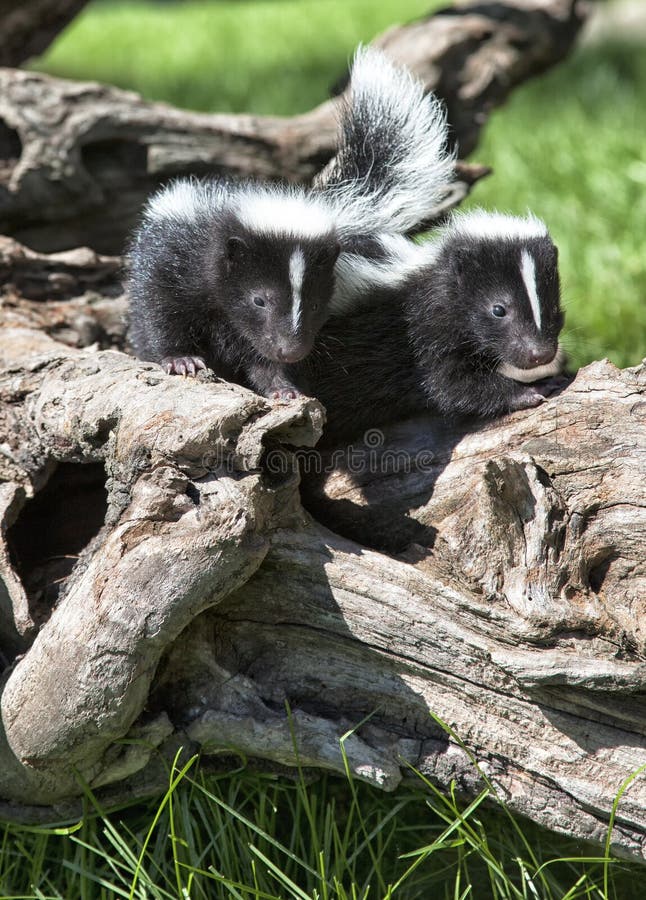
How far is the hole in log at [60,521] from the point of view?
3693mm

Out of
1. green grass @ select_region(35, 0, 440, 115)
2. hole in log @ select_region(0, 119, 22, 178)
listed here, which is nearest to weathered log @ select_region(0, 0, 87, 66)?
hole in log @ select_region(0, 119, 22, 178)

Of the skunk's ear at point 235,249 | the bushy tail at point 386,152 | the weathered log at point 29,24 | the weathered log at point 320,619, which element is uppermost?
the weathered log at point 29,24

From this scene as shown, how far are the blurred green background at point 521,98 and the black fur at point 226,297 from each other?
150 centimetres

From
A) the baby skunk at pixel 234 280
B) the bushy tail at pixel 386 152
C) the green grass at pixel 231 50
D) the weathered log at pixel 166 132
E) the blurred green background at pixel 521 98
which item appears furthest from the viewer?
the green grass at pixel 231 50

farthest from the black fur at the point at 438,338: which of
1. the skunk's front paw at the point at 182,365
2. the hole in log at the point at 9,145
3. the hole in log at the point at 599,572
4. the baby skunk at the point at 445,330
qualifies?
the hole in log at the point at 9,145

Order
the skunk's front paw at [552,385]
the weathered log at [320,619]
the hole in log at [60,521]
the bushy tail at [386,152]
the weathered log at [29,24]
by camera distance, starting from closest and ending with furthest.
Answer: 1. the weathered log at [320,619]
2. the hole in log at [60,521]
3. the skunk's front paw at [552,385]
4. the bushy tail at [386,152]
5. the weathered log at [29,24]

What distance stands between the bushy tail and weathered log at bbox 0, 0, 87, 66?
2247 mm

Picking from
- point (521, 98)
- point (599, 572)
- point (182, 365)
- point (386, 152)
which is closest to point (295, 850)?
point (599, 572)

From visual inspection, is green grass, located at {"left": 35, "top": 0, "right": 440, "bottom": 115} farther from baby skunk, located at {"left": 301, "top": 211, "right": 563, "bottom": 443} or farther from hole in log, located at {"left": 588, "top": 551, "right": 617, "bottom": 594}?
hole in log, located at {"left": 588, "top": 551, "right": 617, "bottom": 594}

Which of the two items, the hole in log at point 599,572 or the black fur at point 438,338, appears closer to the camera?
the hole in log at point 599,572

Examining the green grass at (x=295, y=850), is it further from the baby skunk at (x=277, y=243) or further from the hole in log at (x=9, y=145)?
the hole in log at (x=9, y=145)

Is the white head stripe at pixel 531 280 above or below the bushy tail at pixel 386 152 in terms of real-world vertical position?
below

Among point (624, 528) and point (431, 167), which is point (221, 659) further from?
point (431, 167)

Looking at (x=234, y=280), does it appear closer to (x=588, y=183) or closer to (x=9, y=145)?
(x=9, y=145)
